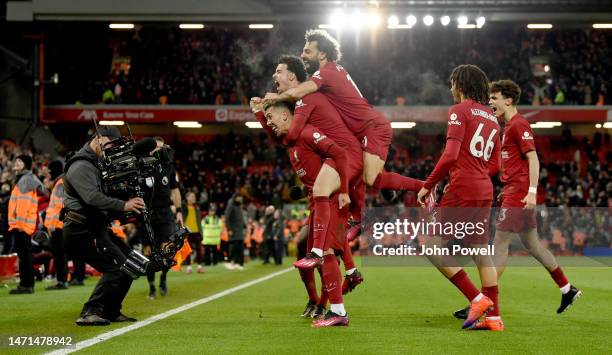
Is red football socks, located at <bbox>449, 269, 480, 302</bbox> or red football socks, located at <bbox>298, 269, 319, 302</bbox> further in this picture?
red football socks, located at <bbox>298, 269, 319, 302</bbox>

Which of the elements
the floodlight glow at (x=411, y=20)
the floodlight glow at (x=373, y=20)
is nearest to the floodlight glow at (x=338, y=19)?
the floodlight glow at (x=373, y=20)

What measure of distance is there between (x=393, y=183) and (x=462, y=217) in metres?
1.39

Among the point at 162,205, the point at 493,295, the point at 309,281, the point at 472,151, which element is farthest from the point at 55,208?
the point at 493,295

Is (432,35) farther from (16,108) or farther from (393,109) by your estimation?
(16,108)

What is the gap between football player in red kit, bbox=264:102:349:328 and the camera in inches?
311

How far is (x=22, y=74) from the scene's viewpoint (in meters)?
36.5

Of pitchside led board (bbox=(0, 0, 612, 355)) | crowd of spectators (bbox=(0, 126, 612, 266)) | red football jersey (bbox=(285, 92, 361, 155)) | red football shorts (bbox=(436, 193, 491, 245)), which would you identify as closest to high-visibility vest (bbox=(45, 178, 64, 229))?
pitchside led board (bbox=(0, 0, 612, 355))

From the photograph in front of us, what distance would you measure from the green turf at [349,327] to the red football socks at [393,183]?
4.61 ft

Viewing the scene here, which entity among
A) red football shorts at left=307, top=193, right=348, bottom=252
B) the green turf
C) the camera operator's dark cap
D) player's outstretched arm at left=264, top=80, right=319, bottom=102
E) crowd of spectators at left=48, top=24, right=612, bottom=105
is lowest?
the green turf

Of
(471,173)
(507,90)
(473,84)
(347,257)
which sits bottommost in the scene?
(347,257)

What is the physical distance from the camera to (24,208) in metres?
13.5

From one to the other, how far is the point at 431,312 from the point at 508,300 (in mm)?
2274

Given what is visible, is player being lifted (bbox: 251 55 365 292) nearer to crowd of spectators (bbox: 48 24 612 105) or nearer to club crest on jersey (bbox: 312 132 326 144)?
club crest on jersey (bbox: 312 132 326 144)

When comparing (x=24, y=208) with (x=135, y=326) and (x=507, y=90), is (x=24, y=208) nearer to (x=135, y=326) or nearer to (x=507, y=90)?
(x=135, y=326)
